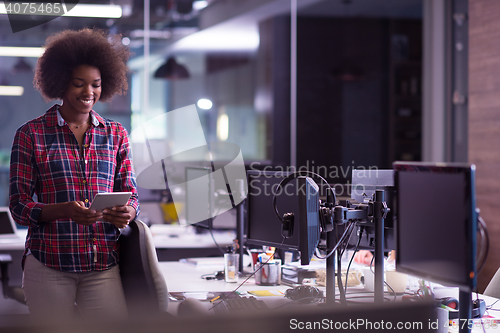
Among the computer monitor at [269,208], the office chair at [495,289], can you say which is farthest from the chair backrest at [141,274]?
the office chair at [495,289]

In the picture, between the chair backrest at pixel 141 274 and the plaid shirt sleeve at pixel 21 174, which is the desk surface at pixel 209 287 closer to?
the chair backrest at pixel 141 274

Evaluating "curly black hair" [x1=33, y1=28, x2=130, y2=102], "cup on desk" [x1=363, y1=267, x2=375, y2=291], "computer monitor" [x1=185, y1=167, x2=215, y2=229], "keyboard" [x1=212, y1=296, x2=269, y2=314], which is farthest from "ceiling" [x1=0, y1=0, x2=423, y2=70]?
"keyboard" [x1=212, y1=296, x2=269, y2=314]

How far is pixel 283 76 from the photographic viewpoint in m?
5.80

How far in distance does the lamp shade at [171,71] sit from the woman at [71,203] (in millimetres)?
3581

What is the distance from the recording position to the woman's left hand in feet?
5.89

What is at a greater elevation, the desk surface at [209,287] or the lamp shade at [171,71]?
the lamp shade at [171,71]

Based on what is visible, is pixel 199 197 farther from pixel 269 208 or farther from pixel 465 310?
pixel 465 310

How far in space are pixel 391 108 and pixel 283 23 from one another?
5.16ft

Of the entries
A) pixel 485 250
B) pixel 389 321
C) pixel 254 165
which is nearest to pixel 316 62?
pixel 485 250

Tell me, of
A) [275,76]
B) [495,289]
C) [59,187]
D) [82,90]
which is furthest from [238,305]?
[275,76]

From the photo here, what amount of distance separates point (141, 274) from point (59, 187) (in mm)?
425

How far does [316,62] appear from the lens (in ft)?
19.1

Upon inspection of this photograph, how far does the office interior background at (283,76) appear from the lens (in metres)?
5.38

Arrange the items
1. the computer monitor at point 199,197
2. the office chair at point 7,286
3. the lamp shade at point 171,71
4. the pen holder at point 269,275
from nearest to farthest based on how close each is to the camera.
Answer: the pen holder at point 269,275 < the computer monitor at point 199,197 < the office chair at point 7,286 < the lamp shade at point 171,71
